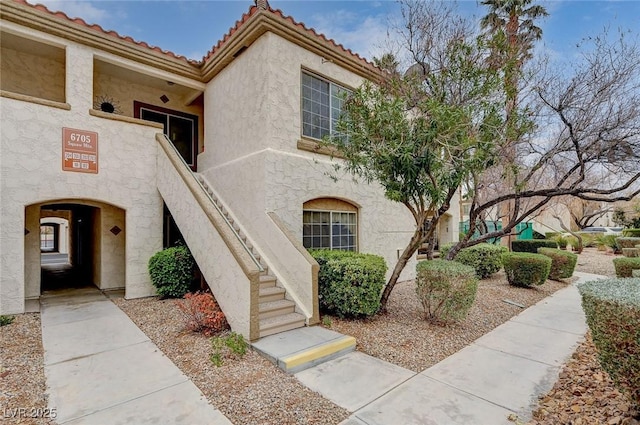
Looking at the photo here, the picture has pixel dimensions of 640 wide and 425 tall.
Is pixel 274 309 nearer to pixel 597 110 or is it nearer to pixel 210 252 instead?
pixel 210 252

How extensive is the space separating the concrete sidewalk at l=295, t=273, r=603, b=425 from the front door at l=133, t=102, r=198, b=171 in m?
9.93

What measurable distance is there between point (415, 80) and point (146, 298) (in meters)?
9.00

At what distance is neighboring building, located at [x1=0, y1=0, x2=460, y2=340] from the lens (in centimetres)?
737

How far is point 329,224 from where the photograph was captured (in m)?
9.83

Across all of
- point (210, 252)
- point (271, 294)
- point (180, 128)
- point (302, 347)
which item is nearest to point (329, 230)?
point (271, 294)

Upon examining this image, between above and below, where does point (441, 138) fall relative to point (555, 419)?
above

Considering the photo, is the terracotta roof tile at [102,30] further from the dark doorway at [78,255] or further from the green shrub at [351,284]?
the green shrub at [351,284]

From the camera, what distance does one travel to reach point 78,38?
8.58 m

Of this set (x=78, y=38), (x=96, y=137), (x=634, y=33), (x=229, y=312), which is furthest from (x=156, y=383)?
(x=634, y=33)

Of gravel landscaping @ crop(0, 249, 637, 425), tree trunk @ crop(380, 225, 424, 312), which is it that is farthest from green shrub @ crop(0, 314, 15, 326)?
tree trunk @ crop(380, 225, 424, 312)

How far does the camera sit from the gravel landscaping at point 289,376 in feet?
12.7

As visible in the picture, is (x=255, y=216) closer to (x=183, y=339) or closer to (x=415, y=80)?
(x=183, y=339)

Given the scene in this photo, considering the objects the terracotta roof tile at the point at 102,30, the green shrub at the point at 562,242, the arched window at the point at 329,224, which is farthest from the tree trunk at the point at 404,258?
the green shrub at the point at 562,242

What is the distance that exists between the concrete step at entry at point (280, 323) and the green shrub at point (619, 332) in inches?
185
